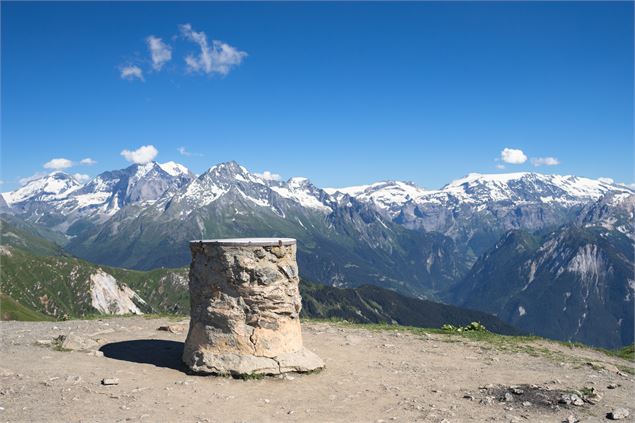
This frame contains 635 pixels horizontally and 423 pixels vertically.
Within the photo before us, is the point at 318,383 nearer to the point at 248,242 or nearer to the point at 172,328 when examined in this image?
the point at 248,242

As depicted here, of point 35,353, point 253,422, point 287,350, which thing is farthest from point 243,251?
point 35,353

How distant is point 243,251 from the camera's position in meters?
21.0

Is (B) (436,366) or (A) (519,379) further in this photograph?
(B) (436,366)

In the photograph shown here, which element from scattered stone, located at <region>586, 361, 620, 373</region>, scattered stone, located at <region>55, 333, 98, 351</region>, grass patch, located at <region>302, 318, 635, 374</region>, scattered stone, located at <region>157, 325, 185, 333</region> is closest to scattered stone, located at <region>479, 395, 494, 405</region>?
scattered stone, located at <region>586, 361, 620, 373</region>

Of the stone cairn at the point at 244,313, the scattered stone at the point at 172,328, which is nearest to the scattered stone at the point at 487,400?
the stone cairn at the point at 244,313

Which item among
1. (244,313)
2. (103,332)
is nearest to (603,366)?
(244,313)

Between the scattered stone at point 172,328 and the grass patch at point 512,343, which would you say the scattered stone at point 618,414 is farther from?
the scattered stone at point 172,328

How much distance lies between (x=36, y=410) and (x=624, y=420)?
1753cm

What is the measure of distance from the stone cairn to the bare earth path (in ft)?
2.29

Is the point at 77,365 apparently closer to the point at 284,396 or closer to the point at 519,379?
the point at 284,396

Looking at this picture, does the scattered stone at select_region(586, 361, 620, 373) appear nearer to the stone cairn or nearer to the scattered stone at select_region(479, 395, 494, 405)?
the scattered stone at select_region(479, 395, 494, 405)

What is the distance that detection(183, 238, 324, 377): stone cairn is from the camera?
66.2ft

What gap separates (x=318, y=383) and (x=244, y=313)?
→ 162 inches

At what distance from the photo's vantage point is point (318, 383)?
19.3 metres
